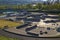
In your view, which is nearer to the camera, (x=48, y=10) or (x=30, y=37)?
(x=30, y=37)

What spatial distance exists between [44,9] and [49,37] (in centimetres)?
2850

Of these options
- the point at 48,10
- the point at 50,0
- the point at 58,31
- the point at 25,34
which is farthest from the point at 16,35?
the point at 50,0

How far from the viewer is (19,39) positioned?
15.7m

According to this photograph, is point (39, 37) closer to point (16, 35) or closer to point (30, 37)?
point (30, 37)

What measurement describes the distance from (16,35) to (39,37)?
2514mm

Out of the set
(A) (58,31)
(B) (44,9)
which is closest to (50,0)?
(B) (44,9)

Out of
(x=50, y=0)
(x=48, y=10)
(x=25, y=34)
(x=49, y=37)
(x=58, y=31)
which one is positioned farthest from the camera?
(x=50, y=0)

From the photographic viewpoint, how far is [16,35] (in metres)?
17.5

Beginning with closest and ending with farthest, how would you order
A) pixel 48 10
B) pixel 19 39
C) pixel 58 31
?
pixel 19 39
pixel 58 31
pixel 48 10

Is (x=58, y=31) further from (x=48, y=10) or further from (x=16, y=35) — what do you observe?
(x=48, y=10)

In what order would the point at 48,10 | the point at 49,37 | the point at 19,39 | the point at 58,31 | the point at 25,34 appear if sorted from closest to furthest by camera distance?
the point at 19,39, the point at 49,37, the point at 25,34, the point at 58,31, the point at 48,10

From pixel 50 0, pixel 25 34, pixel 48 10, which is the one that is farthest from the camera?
pixel 50 0

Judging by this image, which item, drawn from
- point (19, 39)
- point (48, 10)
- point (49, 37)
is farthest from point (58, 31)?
point (48, 10)

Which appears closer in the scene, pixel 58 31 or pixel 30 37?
pixel 30 37
